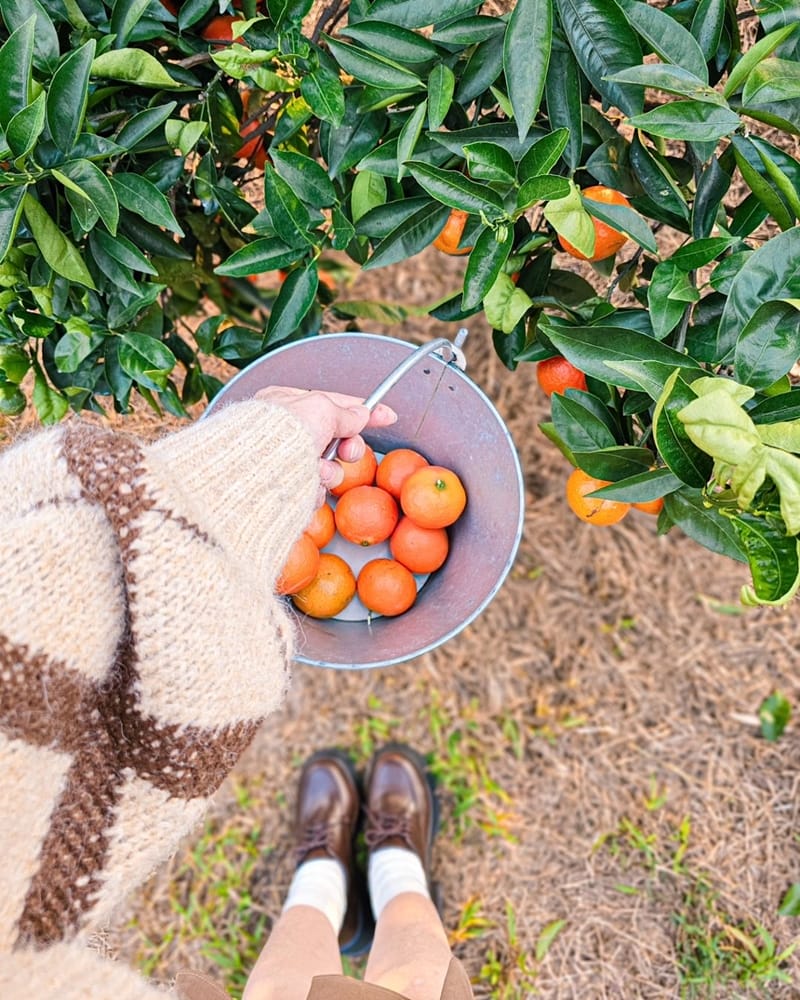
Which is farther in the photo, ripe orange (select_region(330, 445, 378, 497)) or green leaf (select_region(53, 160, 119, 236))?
ripe orange (select_region(330, 445, 378, 497))

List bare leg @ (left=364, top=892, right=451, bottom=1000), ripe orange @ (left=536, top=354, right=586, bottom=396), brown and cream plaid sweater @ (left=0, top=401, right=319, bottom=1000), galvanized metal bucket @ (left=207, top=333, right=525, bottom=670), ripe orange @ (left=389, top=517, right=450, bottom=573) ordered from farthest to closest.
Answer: bare leg @ (left=364, top=892, right=451, bottom=1000) < ripe orange @ (left=389, top=517, right=450, bottom=573) < galvanized metal bucket @ (left=207, top=333, right=525, bottom=670) < ripe orange @ (left=536, top=354, right=586, bottom=396) < brown and cream plaid sweater @ (left=0, top=401, right=319, bottom=1000)

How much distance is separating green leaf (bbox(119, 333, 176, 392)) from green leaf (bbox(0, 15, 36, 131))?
258 mm

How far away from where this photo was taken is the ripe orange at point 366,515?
119 centimetres

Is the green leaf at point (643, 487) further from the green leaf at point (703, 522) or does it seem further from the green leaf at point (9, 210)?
the green leaf at point (9, 210)

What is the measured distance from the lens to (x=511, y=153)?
829 mm

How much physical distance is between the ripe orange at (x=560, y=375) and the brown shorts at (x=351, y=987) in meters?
0.83

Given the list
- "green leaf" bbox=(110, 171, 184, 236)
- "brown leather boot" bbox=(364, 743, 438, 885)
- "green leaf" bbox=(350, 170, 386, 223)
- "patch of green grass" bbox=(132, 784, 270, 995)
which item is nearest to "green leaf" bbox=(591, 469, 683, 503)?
"green leaf" bbox=(350, 170, 386, 223)

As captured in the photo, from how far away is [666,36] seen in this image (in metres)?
0.73

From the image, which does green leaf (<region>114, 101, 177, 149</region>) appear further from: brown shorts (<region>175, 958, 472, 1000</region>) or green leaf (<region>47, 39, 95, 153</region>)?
brown shorts (<region>175, 958, 472, 1000</region>)

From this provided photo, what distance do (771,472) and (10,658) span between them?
65 cm

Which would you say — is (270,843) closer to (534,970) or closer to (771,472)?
(534,970)

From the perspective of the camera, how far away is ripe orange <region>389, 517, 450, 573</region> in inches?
46.3

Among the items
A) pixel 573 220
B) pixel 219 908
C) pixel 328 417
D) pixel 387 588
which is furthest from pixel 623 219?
pixel 219 908

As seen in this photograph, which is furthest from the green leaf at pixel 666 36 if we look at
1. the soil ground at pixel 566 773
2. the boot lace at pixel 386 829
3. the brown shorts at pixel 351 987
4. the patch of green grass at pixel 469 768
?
the boot lace at pixel 386 829
